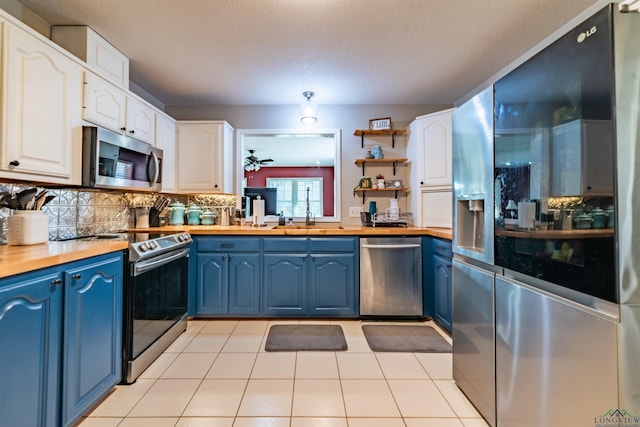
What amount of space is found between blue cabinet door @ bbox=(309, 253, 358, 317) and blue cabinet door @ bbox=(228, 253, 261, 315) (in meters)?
0.53

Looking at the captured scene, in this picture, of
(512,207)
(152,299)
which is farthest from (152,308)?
(512,207)

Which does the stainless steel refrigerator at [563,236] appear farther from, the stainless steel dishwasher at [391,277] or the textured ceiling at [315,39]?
the stainless steel dishwasher at [391,277]

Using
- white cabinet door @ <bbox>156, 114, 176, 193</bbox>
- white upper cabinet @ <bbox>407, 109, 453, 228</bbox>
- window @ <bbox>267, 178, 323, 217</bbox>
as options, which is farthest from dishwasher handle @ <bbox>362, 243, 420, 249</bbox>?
white cabinet door @ <bbox>156, 114, 176, 193</bbox>

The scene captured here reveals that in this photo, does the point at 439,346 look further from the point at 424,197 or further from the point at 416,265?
the point at 424,197

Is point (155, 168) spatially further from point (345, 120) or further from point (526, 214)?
point (526, 214)

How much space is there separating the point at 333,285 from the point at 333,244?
1.31 ft

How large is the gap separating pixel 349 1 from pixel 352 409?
2371 mm

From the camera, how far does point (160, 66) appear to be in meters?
2.58

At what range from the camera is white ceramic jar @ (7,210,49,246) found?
5.19ft

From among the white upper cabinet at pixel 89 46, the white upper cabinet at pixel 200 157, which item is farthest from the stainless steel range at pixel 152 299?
the white upper cabinet at pixel 89 46

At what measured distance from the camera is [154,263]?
6.64 ft

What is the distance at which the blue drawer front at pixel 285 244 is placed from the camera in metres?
2.83

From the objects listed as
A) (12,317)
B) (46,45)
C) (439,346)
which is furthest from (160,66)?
(439,346)

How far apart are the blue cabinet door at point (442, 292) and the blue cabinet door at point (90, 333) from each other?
242cm
